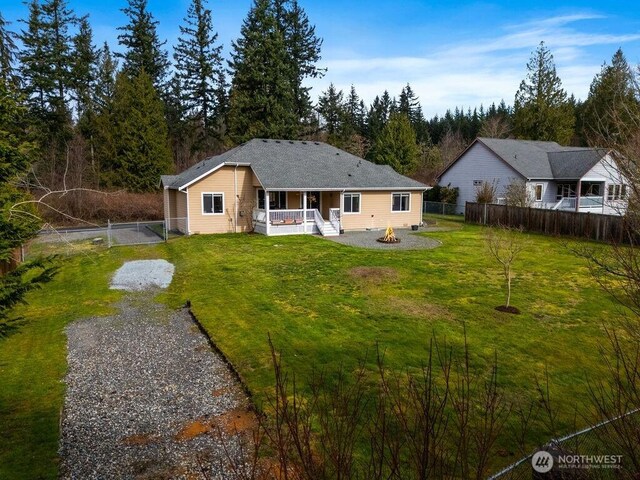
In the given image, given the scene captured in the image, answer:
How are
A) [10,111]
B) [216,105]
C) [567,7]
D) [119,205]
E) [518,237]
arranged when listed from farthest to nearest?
1. [216,105]
2. [119,205]
3. [518,237]
4. [567,7]
5. [10,111]

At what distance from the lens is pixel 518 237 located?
2284cm

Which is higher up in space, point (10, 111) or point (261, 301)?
point (10, 111)

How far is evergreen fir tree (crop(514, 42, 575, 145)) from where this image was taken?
4988cm

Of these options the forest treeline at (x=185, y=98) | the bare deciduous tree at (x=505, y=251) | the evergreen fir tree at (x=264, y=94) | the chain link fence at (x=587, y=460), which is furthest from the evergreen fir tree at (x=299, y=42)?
the chain link fence at (x=587, y=460)

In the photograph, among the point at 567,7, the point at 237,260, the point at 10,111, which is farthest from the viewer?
the point at 237,260

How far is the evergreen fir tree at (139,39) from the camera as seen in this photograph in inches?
1813

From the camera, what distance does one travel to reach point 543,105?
1967 inches

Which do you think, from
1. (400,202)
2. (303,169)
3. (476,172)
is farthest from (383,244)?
(476,172)

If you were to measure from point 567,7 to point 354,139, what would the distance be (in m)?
41.5

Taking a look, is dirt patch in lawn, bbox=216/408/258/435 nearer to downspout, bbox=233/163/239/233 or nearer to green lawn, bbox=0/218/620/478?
green lawn, bbox=0/218/620/478

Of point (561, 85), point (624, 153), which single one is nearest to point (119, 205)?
point (624, 153)

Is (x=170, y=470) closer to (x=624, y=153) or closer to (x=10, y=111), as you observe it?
(x=10, y=111)

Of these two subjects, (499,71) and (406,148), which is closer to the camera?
(499,71)

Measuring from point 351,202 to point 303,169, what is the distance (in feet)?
12.2
